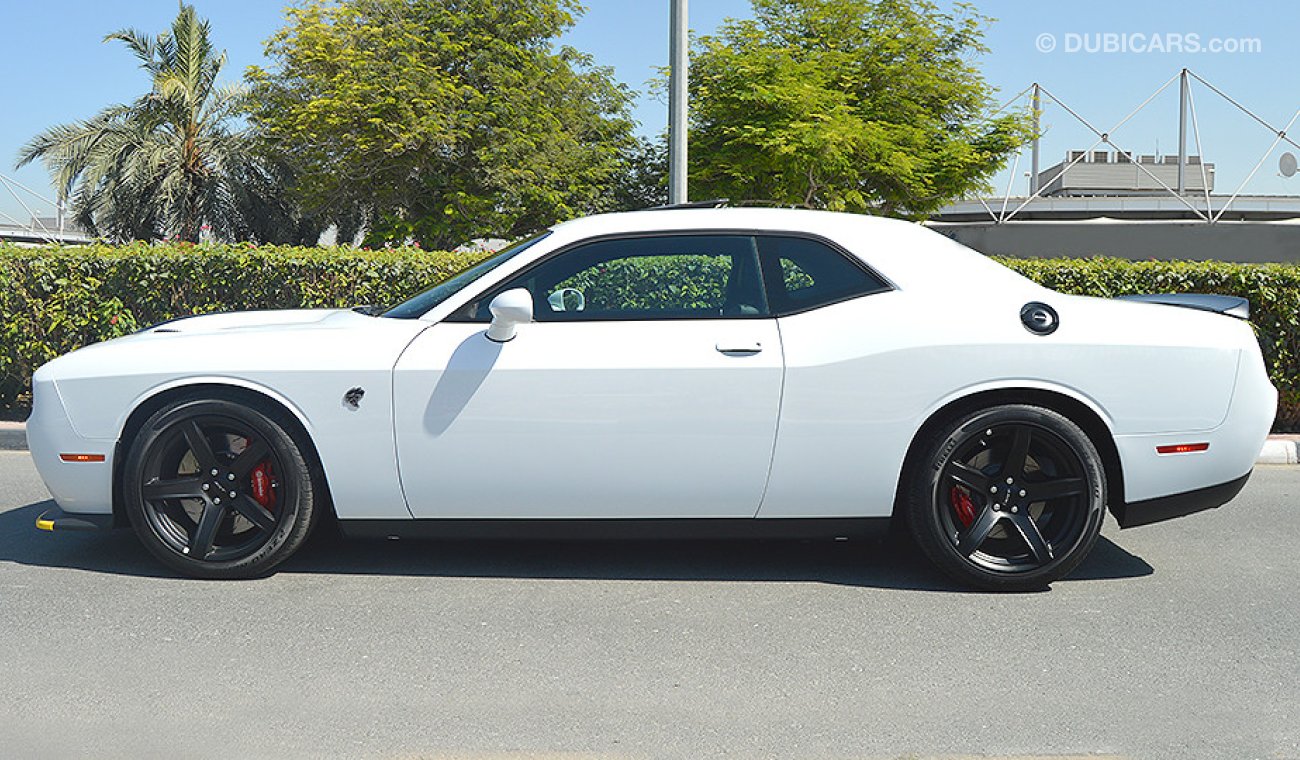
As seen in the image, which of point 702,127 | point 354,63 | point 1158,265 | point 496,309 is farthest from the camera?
point 354,63

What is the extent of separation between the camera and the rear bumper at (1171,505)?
15.5ft

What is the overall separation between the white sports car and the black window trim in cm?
1

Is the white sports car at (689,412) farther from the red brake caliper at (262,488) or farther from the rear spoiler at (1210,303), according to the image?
the rear spoiler at (1210,303)

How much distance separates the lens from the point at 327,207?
96.7 ft

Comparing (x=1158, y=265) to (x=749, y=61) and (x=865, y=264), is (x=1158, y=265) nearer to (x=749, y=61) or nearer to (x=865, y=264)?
(x=865, y=264)

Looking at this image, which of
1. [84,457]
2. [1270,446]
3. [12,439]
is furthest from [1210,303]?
[12,439]

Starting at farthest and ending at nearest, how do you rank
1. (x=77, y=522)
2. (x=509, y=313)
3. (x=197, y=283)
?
(x=197, y=283)
(x=77, y=522)
(x=509, y=313)

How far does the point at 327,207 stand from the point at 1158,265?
23812 mm

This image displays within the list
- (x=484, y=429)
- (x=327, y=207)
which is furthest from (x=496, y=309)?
(x=327, y=207)

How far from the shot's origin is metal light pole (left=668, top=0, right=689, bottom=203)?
10242mm

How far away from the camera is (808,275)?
4738 mm

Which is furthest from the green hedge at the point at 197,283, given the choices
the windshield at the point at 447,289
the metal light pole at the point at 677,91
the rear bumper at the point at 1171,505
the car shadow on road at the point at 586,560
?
the rear bumper at the point at 1171,505

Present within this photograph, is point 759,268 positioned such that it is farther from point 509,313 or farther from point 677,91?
point 677,91

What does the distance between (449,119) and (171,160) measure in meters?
8.25
